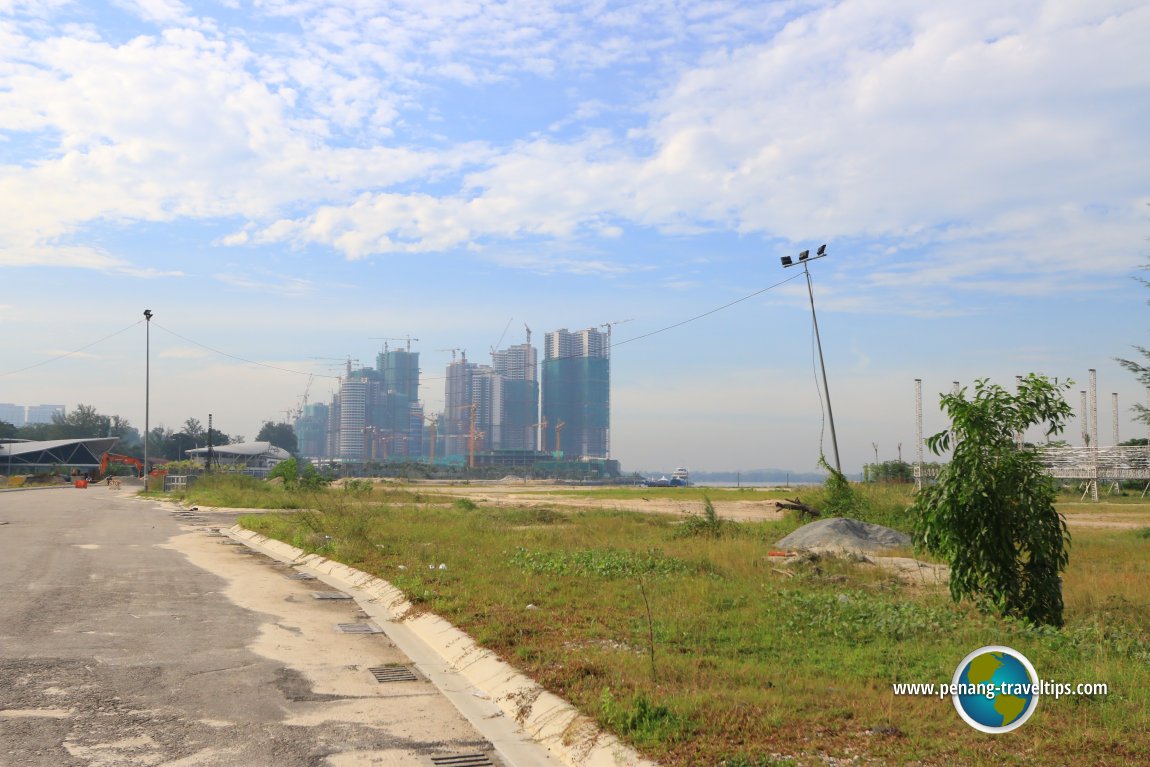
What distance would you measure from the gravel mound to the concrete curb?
9999 millimetres

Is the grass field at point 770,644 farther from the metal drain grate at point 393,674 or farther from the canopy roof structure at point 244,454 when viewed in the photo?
the canopy roof structure at point 244,454

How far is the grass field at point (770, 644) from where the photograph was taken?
589 centimetres

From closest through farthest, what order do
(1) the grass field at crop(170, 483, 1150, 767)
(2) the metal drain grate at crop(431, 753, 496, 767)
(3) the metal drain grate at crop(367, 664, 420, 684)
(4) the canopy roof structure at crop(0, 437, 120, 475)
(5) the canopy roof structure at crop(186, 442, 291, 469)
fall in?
(1) the grass field at crop(170, 483, 1150, 767) < (2) the metal drain grate at crop(431, 753, 496, 767) < (3) the metal drain grate at crop(367, 664, 420, 684) < (4) the canopy roof structure at crop(0, 437, 120, 475) < (5) the canopy roof structure at crop(186, 442, 291, 469)

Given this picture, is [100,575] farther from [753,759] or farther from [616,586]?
[753,759]

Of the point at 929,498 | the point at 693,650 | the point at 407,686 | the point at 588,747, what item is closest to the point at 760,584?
the point at 929,498

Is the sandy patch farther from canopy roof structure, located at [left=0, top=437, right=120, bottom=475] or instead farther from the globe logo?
canopy roof structure, located at [left=0, top=437, right=120, bottom=475]

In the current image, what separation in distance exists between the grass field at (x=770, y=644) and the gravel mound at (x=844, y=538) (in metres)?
1.97

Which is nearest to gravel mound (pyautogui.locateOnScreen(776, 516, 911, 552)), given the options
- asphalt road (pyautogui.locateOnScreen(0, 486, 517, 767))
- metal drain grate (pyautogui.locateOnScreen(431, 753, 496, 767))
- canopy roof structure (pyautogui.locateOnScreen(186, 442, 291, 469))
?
asphalt road (pyautogui.locateOnScreen(0, 486, 517, 767))

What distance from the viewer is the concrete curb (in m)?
6.19

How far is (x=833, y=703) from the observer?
22.1ft

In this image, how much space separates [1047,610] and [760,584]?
14.3 ft

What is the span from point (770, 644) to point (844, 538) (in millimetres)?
11853

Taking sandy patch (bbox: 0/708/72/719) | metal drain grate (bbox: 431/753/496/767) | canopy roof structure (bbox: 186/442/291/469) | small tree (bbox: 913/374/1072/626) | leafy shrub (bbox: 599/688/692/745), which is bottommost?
canopy roof structure (bbox: 186/442/291/469)

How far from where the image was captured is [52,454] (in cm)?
11500
